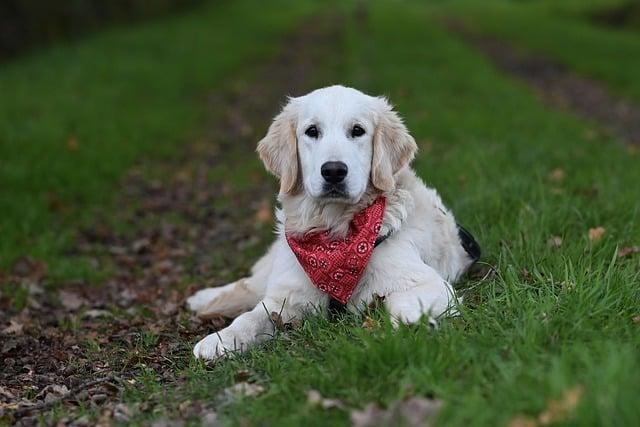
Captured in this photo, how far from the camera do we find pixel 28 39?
1758 centimetres

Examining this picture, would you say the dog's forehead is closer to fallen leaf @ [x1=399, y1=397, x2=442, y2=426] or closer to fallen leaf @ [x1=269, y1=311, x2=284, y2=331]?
fallen leaf @ [x1=269, y1=311, x2=284, y2=331]

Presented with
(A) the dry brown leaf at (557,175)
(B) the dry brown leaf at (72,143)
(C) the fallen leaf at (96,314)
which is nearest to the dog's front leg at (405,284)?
(C) the fallen leaf at (96,314)

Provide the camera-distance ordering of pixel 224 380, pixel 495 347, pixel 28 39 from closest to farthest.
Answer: pixel 495 347
pixel 224 380
pixel 28 39

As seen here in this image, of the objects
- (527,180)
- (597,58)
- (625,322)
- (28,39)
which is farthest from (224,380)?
(597,58)

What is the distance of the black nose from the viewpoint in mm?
4254

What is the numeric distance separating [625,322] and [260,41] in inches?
881

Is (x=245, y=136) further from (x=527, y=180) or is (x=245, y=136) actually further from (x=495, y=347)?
(x=495, y=347)

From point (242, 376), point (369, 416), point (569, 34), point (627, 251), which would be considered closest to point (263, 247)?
point (627, 251)

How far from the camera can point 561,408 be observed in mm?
2725

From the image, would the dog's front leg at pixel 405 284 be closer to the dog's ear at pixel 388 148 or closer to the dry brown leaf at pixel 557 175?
the dog's ear at pixel 388 148

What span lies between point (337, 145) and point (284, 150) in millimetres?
479

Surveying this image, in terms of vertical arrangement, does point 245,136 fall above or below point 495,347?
below

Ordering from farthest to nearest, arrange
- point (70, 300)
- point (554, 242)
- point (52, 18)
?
1. point (52, 18)
2. point (70, 300)
3. point (554, 242)

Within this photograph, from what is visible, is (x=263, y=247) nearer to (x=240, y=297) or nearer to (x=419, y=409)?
(x=240, y=297)
